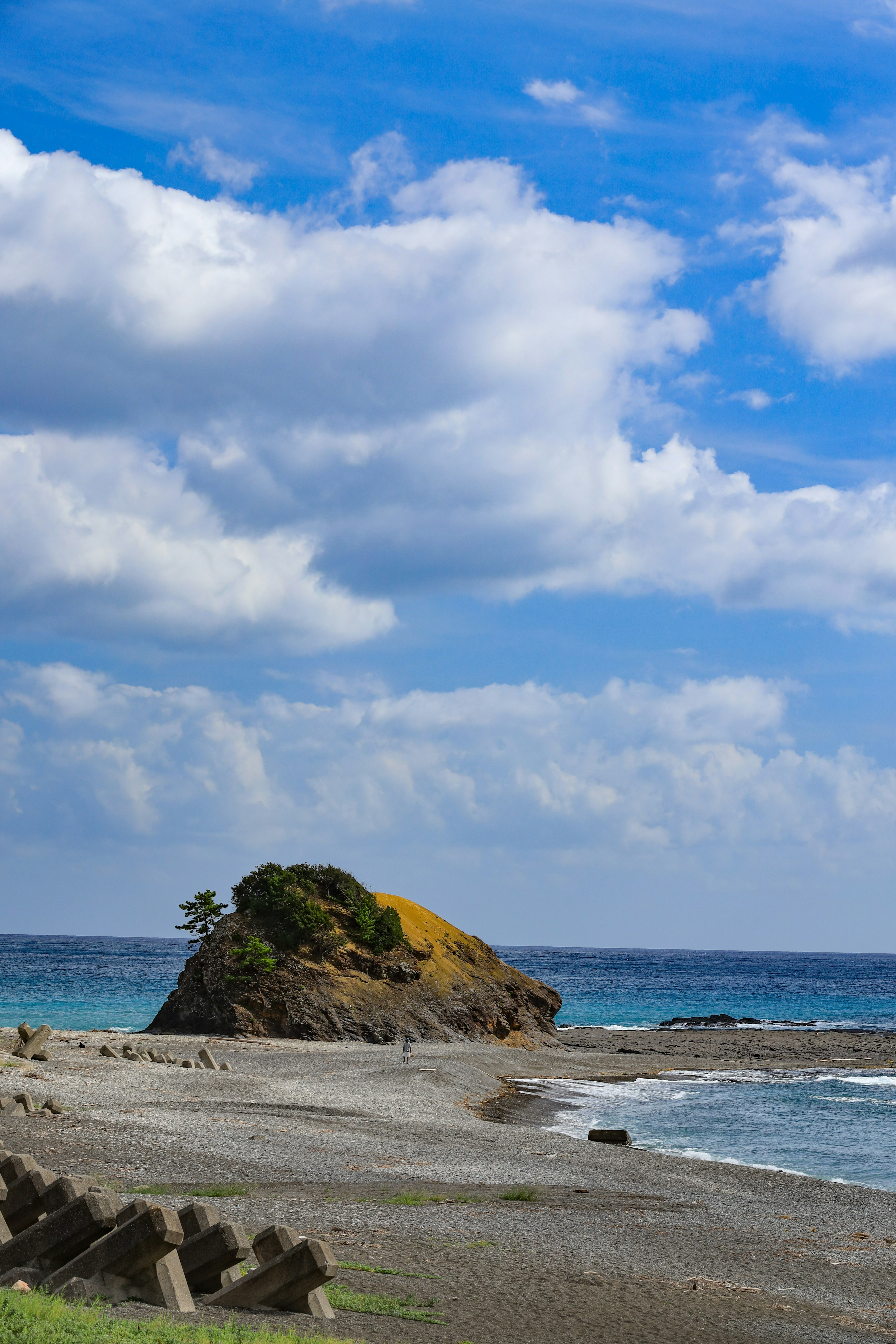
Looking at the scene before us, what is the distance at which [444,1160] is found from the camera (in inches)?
710

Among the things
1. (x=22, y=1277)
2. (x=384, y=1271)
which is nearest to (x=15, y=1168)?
(x=22, y=1277)

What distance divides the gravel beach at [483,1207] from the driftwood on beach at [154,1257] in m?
A: 0.23

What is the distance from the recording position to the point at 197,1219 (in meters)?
8.30

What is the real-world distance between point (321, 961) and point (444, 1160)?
29560 millimetres

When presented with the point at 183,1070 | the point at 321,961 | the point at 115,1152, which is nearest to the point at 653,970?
the point at 321,961

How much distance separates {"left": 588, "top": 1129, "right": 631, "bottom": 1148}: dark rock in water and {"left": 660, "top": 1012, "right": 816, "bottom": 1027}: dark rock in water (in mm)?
51452

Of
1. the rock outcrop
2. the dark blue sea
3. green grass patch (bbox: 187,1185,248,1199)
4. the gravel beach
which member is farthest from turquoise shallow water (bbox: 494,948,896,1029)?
green grass patch (bbox: 187,1185,248,1199)

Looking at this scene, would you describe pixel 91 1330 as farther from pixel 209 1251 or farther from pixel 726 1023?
pixel 726 1023

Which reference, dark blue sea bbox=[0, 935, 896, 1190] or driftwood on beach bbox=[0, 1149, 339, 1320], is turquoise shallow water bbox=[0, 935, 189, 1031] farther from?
driftwood on beach bbox=[0, 1149, 339, 1320]

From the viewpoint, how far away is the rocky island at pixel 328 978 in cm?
4447

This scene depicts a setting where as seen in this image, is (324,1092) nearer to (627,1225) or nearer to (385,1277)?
(627,1225)

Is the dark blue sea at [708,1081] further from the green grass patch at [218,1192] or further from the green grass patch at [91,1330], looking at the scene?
the green grass patch at [91,1330]

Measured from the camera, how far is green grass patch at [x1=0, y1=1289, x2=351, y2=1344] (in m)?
6.13

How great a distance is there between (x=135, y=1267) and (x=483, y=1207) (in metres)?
7.15
